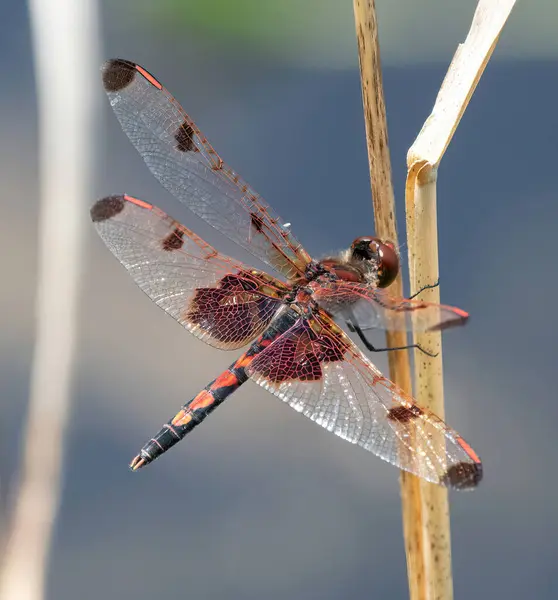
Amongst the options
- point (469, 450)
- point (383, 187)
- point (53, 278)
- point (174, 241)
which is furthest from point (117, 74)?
point (469, 450)

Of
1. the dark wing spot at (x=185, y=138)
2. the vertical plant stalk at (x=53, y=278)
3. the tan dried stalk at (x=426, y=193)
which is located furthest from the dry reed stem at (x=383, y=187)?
the vertical plant stalk at (x=53, y=278)

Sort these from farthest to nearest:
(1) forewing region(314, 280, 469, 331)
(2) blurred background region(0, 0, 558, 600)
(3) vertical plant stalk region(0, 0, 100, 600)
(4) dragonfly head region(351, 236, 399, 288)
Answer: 1. (2) blurred background region(0, 0, 558, 600)
2. (3) vertical plant stalk region(0, 0, 100, 600)
3. (4) dragonfly head region(351, 236, 399, 288)
4. (1) forewing region(314, 280, 469, 331)

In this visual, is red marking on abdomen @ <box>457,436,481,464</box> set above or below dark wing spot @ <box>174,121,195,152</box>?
below

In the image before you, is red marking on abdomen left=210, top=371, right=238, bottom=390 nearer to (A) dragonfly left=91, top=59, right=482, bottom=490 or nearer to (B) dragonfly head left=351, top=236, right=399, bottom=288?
(A) dragonfly left=91, top=59, right=482, bottom=490

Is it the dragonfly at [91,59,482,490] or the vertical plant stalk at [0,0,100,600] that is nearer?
the dragonfly at [91,59,482,490]

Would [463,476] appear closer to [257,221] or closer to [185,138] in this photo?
[257,221]

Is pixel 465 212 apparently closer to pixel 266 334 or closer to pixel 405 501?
pixel 266 334

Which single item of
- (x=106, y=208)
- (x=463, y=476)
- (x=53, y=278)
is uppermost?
(x=53, y=278)

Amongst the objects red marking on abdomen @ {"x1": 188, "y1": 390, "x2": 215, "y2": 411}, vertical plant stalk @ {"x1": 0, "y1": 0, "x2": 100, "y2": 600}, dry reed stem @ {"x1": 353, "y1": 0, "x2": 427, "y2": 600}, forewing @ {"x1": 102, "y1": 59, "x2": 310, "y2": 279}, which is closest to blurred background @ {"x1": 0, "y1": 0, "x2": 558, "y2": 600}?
vertical plant stalk @ {"x1": 0, "y1": 0, "x2": 100, "y2": 600}
